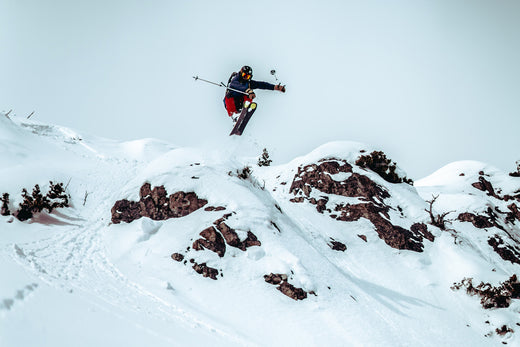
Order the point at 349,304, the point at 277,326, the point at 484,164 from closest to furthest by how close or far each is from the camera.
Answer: the point at 277,326 < the point at 349,304 < the point at 484,164

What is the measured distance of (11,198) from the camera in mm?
12234

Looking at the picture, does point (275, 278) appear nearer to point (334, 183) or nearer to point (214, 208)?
point (214, 208)

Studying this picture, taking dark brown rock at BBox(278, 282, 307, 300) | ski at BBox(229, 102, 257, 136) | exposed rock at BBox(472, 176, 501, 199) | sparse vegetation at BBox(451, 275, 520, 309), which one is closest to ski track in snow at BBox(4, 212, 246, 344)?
dark brown rock at BBox(278, 282, 307, 300)

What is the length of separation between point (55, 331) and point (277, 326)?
608 cm

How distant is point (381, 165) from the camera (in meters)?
20.4

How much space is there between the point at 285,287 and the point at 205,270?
2745 mm

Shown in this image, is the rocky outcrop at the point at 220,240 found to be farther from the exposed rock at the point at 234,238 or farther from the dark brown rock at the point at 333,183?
the dark brown rock at the point at 333,183

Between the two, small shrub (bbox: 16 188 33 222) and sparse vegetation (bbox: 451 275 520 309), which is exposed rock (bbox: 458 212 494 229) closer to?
sparse vegetation (bbox: 451 275 520 309)

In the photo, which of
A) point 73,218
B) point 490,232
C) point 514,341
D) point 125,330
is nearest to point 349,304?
point 514,341

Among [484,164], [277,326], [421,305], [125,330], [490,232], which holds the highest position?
[484,164]

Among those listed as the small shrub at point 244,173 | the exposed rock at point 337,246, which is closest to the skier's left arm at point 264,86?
the small shrub at point 244,173

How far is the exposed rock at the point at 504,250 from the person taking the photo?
15875mm

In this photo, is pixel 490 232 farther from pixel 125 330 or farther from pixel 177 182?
pixel 125 330

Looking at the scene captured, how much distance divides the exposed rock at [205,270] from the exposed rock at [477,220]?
1673 cm
